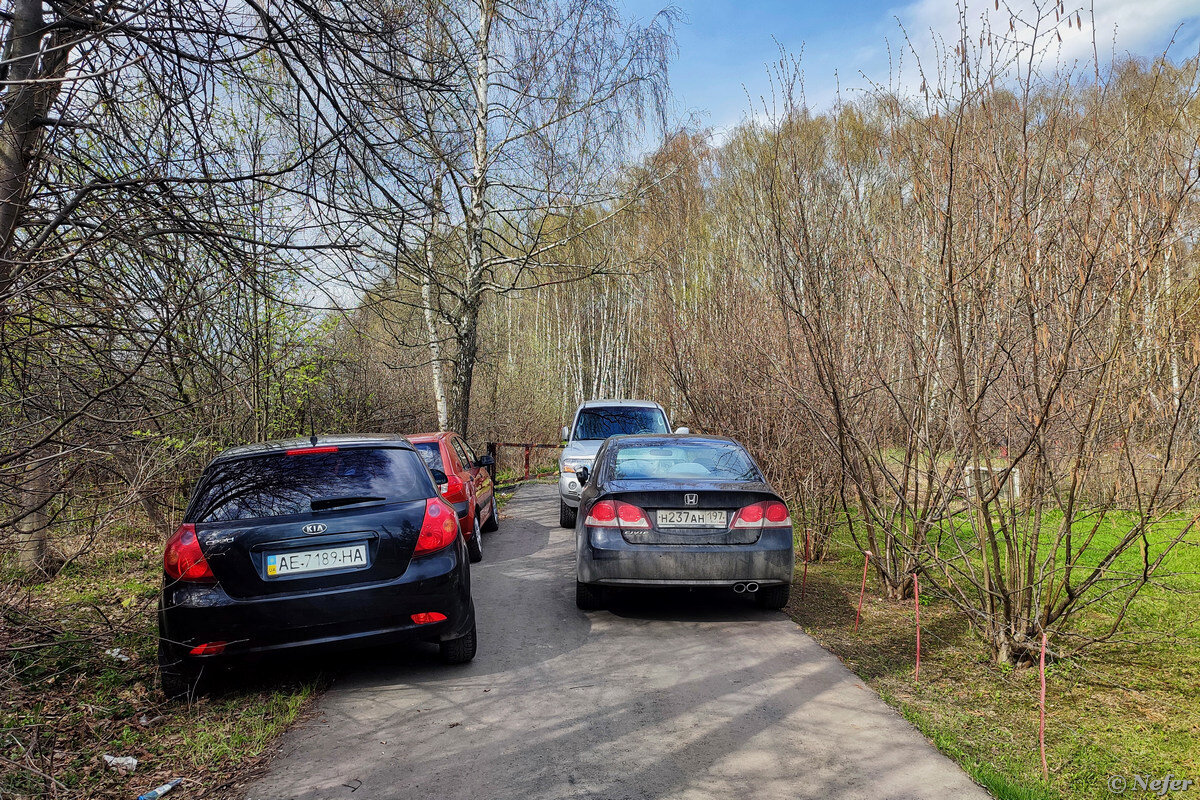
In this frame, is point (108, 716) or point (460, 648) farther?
point (460, 648)

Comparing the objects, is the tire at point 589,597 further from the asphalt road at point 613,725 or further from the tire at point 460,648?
the tire at point 460,648

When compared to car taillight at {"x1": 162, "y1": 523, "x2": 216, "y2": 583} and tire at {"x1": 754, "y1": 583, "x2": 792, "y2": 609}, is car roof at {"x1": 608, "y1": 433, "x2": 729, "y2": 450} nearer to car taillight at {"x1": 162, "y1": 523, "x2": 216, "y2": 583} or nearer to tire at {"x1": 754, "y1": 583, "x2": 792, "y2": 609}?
tire at {"x1": 754, "y1": 583, "x2": 792, "y2": 609}

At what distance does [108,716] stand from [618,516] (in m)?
3.66

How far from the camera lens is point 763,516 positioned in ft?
Result: 20.7

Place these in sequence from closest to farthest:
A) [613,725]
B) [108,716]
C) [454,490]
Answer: [613,725]
[108,716]
[454,490]

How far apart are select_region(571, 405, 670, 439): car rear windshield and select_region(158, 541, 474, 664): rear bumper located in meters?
8.42

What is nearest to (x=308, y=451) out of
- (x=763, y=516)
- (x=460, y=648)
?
(x=460, y=648)

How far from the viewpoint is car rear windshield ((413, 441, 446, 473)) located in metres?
9.39

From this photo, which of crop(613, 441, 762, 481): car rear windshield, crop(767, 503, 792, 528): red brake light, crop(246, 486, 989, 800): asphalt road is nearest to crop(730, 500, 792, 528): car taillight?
crop(767, 503, 792, 528): red brake light

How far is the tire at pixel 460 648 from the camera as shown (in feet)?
17.0

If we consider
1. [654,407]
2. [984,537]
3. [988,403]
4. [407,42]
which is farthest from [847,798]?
[654,407]

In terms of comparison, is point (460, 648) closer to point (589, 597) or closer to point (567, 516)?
point (589, 597)

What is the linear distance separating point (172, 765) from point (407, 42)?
4.78 meters

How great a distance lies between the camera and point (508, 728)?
413 centimetres
